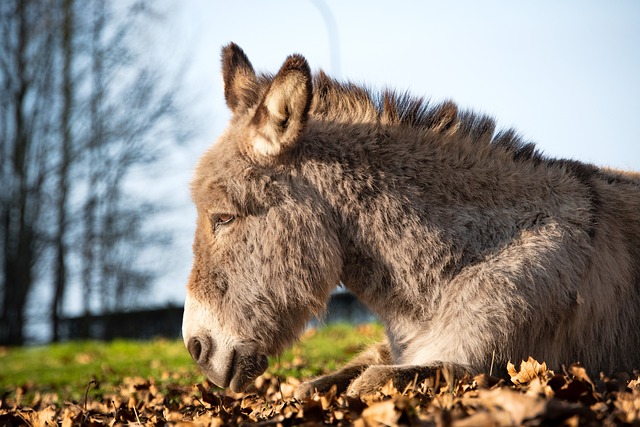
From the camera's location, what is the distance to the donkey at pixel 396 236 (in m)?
3.79

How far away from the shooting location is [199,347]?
407 centimetres

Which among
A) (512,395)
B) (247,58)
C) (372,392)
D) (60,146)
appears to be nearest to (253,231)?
(372,392)

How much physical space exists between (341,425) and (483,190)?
6.01ft

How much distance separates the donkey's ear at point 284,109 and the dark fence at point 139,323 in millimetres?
12052

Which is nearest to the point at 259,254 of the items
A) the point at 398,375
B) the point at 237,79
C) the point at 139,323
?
the point at 398,375

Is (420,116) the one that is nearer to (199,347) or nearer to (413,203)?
(413,203)

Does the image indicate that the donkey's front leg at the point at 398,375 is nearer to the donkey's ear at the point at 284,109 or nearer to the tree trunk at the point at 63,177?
the donkey's ear at the point at 284,109

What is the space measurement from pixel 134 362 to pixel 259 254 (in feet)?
21.8

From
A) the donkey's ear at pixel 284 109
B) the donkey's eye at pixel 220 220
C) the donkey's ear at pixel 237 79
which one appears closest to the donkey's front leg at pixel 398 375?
the donkey's eye at pixel 220 220

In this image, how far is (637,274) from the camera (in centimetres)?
407

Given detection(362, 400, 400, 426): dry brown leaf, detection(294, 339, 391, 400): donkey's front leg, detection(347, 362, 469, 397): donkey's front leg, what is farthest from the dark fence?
detection(362, 400, 400, 426): dry brown leaf

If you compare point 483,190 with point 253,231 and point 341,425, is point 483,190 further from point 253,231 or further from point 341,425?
point 341,425

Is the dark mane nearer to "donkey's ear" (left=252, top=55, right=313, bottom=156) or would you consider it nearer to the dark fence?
"donkey's ear" (left=252, top=55, right=313, bottom=156)

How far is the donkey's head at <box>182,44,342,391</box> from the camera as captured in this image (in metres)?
3.96
